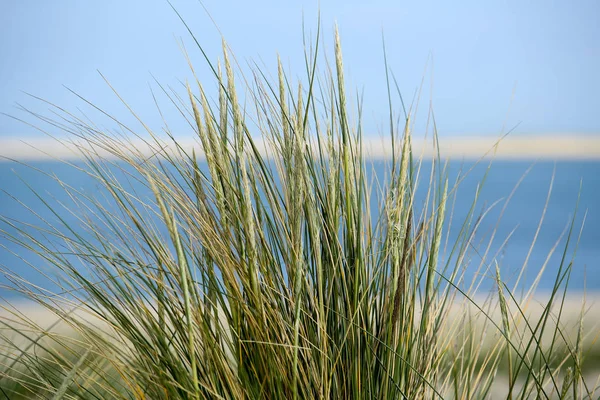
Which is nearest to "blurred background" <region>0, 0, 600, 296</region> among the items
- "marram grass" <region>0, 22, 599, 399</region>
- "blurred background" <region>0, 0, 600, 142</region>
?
"blurred background" <region>0, 0, 600, 142</region>

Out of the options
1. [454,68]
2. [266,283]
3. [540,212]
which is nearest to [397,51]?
[454,68]

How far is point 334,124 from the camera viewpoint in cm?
105

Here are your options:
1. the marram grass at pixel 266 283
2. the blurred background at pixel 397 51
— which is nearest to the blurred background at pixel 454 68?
the blurred background at pixel 397 51

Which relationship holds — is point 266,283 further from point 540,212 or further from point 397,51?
point 397,51

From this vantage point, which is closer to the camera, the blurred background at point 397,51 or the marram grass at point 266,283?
the marram grass at point 266,283

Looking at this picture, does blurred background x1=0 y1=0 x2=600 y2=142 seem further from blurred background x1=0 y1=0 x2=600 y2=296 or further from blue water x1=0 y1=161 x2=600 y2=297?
blue water x1=0 y1=161 x2=600 y2=297

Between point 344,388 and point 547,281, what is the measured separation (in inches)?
107

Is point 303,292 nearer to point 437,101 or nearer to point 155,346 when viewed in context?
point 155,346

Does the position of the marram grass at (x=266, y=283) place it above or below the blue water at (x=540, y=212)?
above

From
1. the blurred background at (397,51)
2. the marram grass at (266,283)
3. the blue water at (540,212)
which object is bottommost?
the blue water at (540,212)

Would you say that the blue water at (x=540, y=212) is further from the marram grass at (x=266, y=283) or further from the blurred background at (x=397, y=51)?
the marram grass at (x=266, y=283)

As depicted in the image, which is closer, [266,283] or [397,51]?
[266,283]

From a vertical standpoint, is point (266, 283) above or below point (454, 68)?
below

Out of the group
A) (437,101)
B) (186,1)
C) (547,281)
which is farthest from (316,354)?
(186,1)
